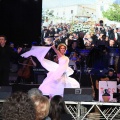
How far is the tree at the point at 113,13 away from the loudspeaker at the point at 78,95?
32.1 feet

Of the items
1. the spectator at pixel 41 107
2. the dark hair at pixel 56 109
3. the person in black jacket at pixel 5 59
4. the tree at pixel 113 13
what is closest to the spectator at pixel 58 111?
the dark hair at pixel 56 109

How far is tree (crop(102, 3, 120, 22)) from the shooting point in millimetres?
15484

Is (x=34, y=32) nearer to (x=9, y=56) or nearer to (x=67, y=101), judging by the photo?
(x=9, y=56)

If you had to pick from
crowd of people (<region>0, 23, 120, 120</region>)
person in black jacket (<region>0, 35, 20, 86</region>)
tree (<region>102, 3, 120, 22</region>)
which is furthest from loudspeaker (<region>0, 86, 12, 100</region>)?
tree (<region>102, 3, 120, 22</region>)

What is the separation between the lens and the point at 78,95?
19.5 ft

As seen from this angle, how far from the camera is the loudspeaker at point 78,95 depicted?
19.4 ft

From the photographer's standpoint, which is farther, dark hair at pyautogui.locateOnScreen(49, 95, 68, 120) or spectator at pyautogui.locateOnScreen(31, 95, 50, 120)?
dark hair at pyautogui.locateOnScreen(49, 95, 68, 120)

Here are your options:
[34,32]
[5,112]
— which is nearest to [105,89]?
[5,112]

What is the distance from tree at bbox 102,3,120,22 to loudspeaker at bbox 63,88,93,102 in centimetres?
978

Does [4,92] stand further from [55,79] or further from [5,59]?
[5,59]

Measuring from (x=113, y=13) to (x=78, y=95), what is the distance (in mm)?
10081

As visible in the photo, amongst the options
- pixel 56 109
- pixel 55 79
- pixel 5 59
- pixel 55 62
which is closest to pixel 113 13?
pixel 55 62

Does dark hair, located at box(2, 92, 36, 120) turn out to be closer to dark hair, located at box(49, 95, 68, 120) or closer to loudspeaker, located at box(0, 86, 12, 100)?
dark hair, located at box(49, 95, 68, 120)

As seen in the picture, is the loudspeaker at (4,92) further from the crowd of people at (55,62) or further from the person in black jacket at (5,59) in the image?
the person in black jacket at (5,59)
